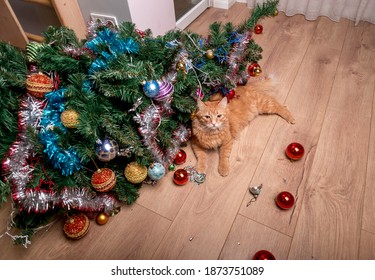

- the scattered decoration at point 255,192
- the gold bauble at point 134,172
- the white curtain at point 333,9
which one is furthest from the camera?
the white curtain at point 333,9

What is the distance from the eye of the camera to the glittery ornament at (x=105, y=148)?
2.47 feet

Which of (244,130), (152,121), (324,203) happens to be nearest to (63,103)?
(152,121)

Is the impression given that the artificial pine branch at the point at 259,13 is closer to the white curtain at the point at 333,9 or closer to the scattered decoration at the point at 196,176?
the scattered decoration at the point at 196,176

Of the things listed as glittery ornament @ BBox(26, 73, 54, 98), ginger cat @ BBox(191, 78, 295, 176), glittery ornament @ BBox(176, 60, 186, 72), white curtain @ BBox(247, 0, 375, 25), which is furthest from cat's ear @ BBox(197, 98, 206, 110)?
white curtain @ BBox(247, 0, 375, 25)

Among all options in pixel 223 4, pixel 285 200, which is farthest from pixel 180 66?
pixel 223 4

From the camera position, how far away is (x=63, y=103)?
0.75 metres

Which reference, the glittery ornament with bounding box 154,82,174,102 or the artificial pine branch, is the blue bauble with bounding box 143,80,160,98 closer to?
the glittery ornament with bounding box 154,82,174,102

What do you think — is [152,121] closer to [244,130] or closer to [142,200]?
[142,200]

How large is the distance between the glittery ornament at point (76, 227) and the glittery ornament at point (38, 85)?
431 mm

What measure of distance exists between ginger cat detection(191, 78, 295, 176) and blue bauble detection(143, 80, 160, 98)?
0.24 metres

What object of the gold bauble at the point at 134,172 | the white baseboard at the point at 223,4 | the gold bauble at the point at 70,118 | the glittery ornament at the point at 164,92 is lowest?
the white baseboard at the point at 223,4

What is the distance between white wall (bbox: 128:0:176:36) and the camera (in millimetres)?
1220

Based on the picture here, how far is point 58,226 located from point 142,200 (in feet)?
1.05

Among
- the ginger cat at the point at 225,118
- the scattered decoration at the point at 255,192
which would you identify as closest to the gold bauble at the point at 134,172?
the ginger cat at the point at 225,118
